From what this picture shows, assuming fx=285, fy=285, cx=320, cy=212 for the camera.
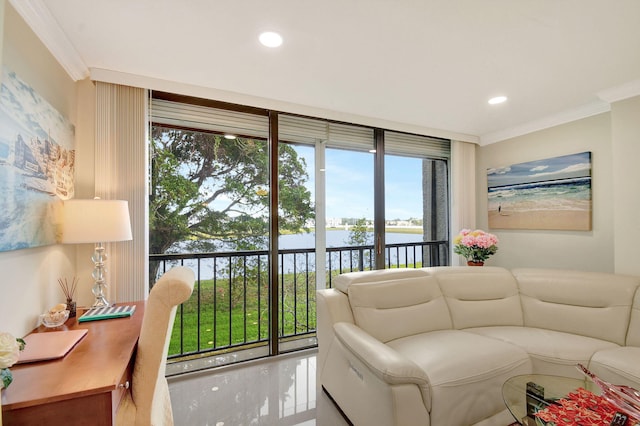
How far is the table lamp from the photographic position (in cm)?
167

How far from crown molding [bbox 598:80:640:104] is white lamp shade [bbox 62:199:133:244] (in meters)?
3.95

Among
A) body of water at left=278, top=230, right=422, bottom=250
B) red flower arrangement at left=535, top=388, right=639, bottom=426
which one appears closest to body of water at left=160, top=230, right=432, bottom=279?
body of water at left=278, top=230, right=422, bottom=250

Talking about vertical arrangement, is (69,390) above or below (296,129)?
below

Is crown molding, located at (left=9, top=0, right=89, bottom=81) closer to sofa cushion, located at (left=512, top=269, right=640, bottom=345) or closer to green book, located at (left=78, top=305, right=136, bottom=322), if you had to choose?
green book, located at (left=78, top=305, right=136, bottom=322)

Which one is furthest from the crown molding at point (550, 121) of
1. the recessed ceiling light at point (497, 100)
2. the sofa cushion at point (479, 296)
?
the sofa cushion at point (479, 296)

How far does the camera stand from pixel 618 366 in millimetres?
1686

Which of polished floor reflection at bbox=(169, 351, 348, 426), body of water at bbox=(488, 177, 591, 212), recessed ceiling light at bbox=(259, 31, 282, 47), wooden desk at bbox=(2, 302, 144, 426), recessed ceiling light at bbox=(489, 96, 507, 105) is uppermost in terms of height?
recessed ceiling light at bbox=(259, 31, 282, 47)

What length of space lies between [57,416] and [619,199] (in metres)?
3.87

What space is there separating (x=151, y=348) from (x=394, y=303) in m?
1.64

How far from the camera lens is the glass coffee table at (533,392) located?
1347mm

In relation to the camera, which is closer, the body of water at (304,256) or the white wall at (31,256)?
the white wall at (31,256)

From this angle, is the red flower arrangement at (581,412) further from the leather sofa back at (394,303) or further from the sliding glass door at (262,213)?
the sliding glass door at (262,213)

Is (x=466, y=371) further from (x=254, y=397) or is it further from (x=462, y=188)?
(x=462, y=188)

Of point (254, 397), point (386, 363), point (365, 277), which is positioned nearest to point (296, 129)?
point (365, 277)
